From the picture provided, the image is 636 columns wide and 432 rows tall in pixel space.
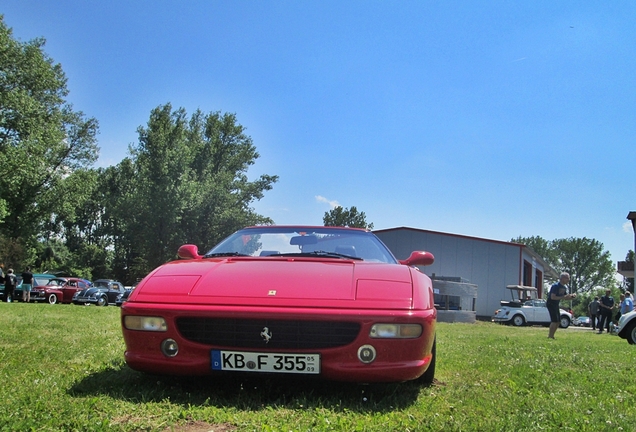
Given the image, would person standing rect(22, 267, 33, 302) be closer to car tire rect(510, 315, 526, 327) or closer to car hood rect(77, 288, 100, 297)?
car hood rect(77, 288, 100, 297)

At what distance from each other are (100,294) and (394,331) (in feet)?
87.5

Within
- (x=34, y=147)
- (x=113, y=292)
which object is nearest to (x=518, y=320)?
(x=113, y=292)

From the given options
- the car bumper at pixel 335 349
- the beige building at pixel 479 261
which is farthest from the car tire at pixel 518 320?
the car bumper at pixel 335 349

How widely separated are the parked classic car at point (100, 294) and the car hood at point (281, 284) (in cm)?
2482

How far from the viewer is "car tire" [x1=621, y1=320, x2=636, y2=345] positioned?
1041 centimetres

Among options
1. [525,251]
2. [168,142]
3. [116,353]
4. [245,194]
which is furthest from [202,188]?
[116,353]

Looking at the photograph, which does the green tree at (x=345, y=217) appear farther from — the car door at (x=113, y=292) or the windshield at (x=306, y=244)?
the windshield at (x=306, y=244)

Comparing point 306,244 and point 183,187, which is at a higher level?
point 183,187

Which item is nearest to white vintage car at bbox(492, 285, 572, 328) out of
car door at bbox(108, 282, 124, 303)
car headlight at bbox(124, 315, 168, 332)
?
car door at bbox(108, 282, 124, 303)

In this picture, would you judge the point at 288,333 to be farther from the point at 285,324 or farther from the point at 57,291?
the point at 57,291

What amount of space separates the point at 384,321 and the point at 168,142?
3805 cm

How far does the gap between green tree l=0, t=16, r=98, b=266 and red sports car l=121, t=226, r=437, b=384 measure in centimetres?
2497

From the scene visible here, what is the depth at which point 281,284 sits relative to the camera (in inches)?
130

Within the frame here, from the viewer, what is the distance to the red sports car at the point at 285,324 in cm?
299
